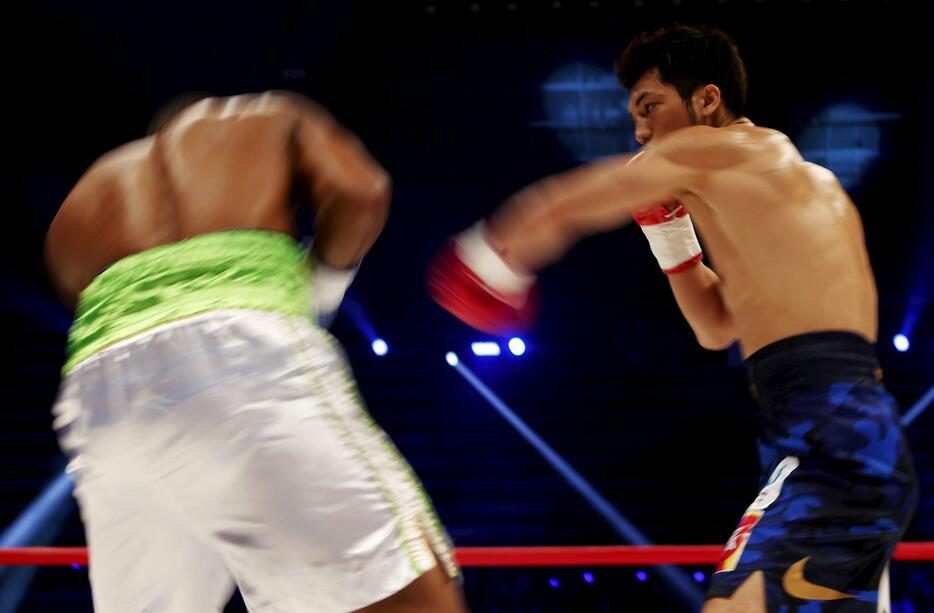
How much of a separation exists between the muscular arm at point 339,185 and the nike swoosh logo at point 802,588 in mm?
652

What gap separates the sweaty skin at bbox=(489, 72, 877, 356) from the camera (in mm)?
1369

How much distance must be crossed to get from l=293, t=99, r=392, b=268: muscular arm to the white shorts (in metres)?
0.19

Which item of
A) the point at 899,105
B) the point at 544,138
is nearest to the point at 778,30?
the point at 899,105

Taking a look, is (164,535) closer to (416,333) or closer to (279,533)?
(279,533)

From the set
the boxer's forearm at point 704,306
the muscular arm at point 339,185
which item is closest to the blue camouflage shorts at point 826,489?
the boxer's forearm at point 704,306

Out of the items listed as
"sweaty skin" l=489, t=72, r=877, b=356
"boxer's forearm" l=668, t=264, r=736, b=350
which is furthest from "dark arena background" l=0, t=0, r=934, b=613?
"sweaty skin" l=489, t=72, r=877, b=356

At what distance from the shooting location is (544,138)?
591 cm

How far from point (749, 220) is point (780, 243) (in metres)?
0.06

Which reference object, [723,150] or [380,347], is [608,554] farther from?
[380,347]

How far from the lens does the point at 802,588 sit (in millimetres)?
1144

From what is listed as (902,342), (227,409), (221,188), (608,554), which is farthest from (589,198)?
(902,342)

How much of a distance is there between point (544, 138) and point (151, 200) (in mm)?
4914

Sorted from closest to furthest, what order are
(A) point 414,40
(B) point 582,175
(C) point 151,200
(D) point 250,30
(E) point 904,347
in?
(C) point 151,200 < (B) point 582,175 < (D) point 250,30 < (A) point 414,40 < (E) point 904,347

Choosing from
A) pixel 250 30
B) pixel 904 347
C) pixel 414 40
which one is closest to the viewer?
pixel 250 30
